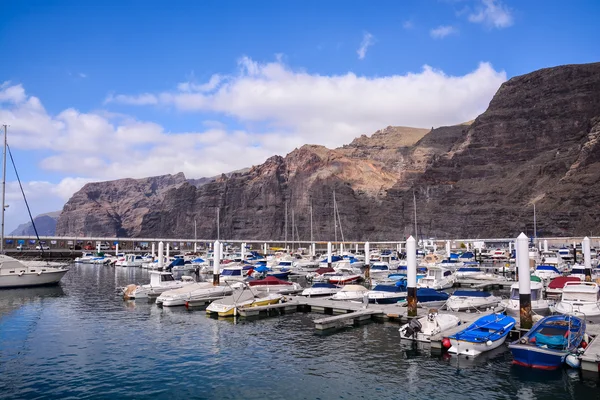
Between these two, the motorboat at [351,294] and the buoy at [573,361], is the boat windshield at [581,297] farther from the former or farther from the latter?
the motorboat at [351,294]

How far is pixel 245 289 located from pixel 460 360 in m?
22.1

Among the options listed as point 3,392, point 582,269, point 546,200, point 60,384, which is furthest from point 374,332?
point 546,200

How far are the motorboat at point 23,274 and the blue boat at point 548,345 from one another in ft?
193

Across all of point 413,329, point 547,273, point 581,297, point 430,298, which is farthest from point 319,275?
point 413,329

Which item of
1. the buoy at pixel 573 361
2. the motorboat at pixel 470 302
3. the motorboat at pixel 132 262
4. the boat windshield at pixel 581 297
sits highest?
the boat windshield at pixel 581 297

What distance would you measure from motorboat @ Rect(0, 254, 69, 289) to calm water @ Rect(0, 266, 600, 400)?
23.7 metres

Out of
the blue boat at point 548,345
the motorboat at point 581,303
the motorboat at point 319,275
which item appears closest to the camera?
the blue boat at point 548,345

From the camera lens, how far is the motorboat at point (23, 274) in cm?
5866

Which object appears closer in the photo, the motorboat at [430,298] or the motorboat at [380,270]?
the motorboat at [430,298]

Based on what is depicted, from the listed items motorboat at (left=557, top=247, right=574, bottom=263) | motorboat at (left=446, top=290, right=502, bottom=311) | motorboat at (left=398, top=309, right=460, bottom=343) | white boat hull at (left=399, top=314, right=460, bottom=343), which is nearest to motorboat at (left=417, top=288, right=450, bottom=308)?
motorboat at (left=446, top=290, right=502, bottom=311)

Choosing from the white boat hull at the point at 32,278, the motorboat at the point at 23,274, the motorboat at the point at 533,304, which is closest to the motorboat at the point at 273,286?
the motorboat at the point at 533,304

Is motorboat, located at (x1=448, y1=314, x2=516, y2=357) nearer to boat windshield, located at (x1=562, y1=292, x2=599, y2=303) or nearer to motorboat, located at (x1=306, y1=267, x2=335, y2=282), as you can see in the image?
boat windshield, located at (x1=562, y1=292, x2=599, y2=303)

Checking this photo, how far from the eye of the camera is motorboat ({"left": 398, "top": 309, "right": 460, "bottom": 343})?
28.8 metres

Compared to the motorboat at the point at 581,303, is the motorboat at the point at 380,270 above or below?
below
